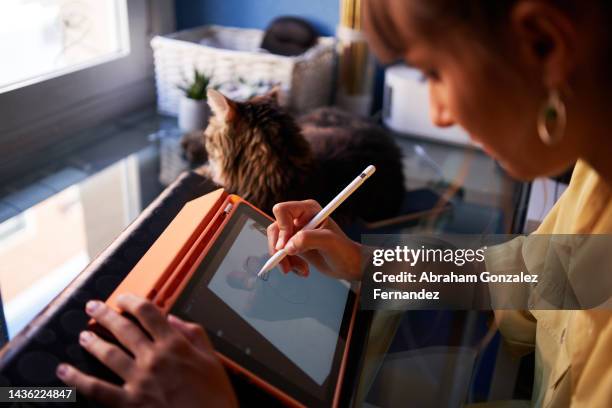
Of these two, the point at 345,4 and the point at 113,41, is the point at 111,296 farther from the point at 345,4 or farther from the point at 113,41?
the point at 345,4

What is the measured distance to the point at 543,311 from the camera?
0.67 meters

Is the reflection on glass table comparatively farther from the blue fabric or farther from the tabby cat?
the blue fabric

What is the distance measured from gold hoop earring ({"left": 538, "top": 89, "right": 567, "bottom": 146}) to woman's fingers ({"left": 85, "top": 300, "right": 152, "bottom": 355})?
1.08 feet

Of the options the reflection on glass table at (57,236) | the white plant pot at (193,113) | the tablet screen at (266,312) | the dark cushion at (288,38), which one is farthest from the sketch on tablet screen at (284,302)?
the dark cushion at (288,38)

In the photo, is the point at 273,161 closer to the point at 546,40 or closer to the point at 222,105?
the point at 222,105

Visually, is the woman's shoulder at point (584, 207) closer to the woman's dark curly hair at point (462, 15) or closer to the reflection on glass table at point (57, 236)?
the woman's dark curly hair at point (462, 15)

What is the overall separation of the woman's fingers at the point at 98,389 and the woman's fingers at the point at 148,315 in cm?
5

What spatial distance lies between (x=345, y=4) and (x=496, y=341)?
1001mm

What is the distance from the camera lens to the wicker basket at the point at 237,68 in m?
1.28

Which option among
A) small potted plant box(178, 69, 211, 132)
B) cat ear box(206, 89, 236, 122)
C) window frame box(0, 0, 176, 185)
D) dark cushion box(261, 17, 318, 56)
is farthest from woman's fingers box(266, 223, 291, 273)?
dark cushion box(261, 17, 318, 56)

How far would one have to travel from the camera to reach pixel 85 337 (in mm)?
425

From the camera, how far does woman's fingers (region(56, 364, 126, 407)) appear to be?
396mm

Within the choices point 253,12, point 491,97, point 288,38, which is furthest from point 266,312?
point 253,12

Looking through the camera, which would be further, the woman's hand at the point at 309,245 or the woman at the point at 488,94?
the woman's hand at the point at 309,245
